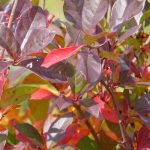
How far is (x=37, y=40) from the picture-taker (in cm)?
62

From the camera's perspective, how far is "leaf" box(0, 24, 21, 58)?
614 mm

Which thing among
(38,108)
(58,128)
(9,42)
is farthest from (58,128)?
(9,42)

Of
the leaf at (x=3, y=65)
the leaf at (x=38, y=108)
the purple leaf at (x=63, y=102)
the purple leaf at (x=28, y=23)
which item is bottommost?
the leaf at (x=38, y=108)

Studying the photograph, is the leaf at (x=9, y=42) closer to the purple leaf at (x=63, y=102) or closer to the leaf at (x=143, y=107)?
the purple leaf at (x=63, y=102)

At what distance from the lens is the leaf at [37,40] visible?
60 cm

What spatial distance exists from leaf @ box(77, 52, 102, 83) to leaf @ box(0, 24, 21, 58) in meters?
0.10

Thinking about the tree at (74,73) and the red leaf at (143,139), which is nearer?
the tree at (74,73)

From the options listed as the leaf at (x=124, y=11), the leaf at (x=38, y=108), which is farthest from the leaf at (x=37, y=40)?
the leaf at (x=38, y=108)

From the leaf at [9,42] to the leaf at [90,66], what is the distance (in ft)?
0.32

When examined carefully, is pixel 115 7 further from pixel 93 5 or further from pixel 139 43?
pixel 139 43

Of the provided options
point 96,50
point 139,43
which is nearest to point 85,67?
point 96,50

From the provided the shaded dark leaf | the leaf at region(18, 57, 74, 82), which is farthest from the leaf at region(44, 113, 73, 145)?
the leaf at region(18, 57, 74, 82)

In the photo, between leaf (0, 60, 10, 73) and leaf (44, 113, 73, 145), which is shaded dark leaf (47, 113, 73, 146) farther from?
leaf (0, 60, 10, 73)

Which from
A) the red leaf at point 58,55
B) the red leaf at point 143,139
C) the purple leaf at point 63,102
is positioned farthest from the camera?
the red leaf at point 143,139
